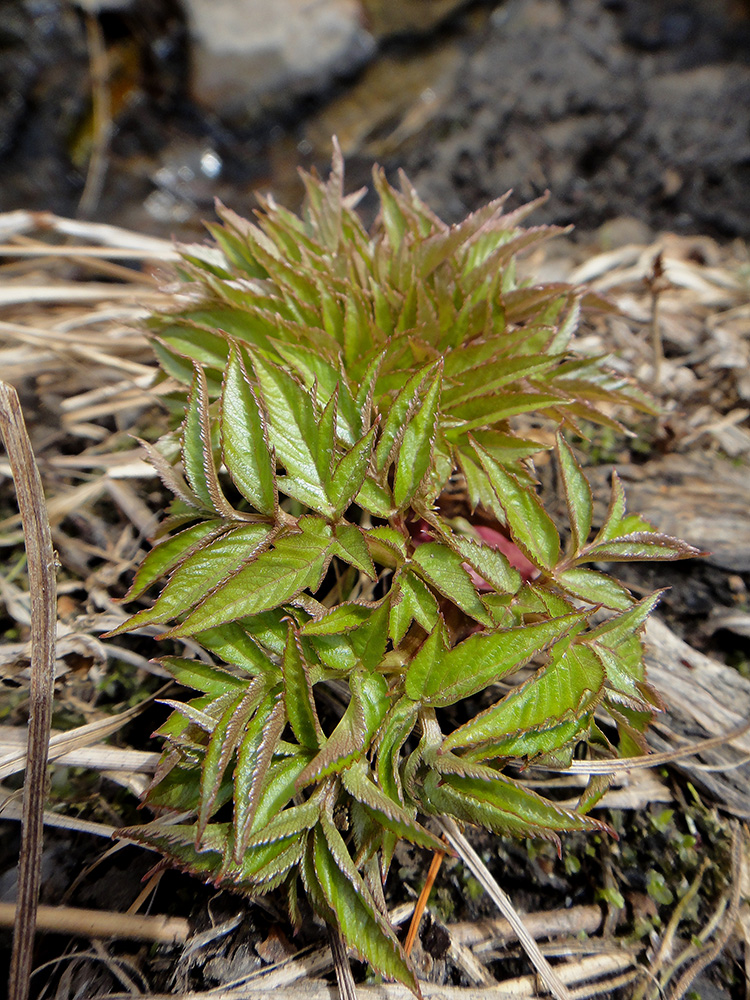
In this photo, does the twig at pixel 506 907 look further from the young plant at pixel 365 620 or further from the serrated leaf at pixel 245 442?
the serrated leaf at pixel 245 442

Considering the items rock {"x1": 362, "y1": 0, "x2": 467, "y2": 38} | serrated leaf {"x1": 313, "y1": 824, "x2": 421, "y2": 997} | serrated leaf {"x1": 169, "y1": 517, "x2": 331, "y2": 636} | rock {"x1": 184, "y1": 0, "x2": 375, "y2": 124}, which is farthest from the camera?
rock {"x1": 362, "y1": 0, "x2": 467, "y2": 38}

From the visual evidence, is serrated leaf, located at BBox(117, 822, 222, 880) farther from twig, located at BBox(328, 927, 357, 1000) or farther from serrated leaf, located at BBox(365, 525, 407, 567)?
serrated leaf, located at BBox(365, 525, 407, 567)

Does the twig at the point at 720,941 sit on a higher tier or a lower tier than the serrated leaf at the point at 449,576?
lower

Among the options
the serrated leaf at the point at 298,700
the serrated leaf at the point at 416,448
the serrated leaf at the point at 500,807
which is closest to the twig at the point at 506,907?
the serrated leaf at the point at 500,807

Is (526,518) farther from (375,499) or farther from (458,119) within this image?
(458,119)

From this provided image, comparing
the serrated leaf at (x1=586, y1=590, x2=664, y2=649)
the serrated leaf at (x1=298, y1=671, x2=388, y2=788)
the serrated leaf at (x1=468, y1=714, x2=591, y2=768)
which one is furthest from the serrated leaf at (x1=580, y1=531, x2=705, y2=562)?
the serrated leaf at (x1=298, y1=671, x2=388, y2=788)

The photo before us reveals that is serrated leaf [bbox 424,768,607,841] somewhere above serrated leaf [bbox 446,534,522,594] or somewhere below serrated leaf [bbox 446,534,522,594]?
below

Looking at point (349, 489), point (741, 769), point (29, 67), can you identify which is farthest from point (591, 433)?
point (29, 67)
